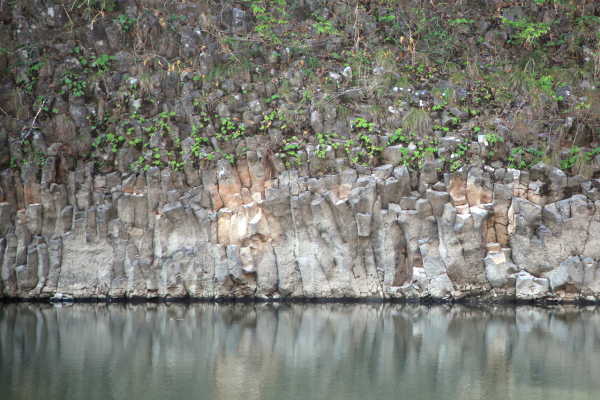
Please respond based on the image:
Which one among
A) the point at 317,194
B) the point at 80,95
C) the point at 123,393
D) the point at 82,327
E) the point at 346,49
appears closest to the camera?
the point at 123,393

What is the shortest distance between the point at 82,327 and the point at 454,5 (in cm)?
1128

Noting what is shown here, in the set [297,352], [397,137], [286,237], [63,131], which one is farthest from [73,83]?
[297,352]

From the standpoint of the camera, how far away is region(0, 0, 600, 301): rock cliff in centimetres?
1066

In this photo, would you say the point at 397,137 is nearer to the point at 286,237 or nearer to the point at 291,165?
the point at 291,165

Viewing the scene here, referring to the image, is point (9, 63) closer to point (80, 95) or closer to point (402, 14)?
point (80, 95)

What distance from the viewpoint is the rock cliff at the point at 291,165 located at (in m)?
10.7

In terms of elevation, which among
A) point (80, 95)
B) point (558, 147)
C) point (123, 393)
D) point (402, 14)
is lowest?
point (123, 393)

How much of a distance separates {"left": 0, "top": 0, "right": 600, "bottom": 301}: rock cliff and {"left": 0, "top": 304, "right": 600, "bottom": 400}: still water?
66 cm

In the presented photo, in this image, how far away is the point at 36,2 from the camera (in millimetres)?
12969

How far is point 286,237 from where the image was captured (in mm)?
11078

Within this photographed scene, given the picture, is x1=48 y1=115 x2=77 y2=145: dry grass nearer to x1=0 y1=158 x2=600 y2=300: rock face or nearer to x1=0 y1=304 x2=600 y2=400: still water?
x1=0 y1=158 x2=600 y2=300: rock face

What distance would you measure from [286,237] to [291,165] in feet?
5.06

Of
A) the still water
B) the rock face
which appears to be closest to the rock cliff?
the rock face

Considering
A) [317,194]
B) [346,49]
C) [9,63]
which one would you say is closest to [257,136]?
[317,194]
